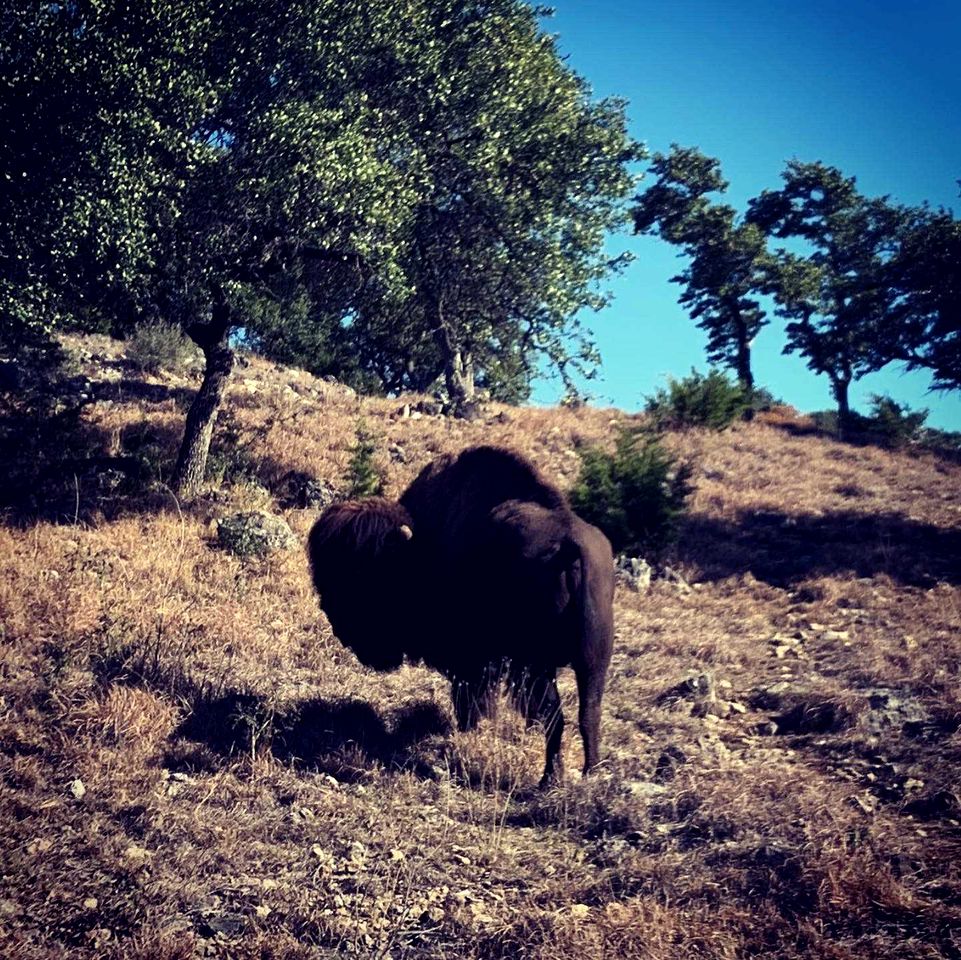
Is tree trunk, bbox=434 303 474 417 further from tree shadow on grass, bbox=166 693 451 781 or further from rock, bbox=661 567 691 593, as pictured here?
tree shadow on grass, bbox=166 693 451 781

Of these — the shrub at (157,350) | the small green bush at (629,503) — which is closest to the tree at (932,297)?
the small green bush at (629,503)

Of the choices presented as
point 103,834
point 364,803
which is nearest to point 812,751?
point 364,803

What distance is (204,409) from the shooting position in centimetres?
1156

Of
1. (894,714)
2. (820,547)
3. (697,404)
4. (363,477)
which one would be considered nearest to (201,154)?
(363,477)

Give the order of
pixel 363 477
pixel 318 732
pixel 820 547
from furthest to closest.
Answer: pixel 820 547 → pixel 363 477 → pixel 318 732

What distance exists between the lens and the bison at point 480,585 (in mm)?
4984

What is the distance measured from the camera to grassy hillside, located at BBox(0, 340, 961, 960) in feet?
10.9

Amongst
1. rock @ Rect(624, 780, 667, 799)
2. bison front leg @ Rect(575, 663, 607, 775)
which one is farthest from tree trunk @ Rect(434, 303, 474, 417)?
rock @ Rect(624, 780, 667, 799)

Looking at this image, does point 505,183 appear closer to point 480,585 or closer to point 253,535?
point 253,535

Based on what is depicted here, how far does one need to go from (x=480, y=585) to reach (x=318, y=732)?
5.18ft

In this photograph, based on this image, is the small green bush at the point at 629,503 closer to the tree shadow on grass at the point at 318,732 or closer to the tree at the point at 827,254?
the tree shadow on grass at the point at 318,732

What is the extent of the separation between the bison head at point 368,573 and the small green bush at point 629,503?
5.27m

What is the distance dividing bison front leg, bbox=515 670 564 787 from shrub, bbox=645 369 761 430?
14.2 m

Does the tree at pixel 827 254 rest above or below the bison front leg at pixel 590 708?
above
